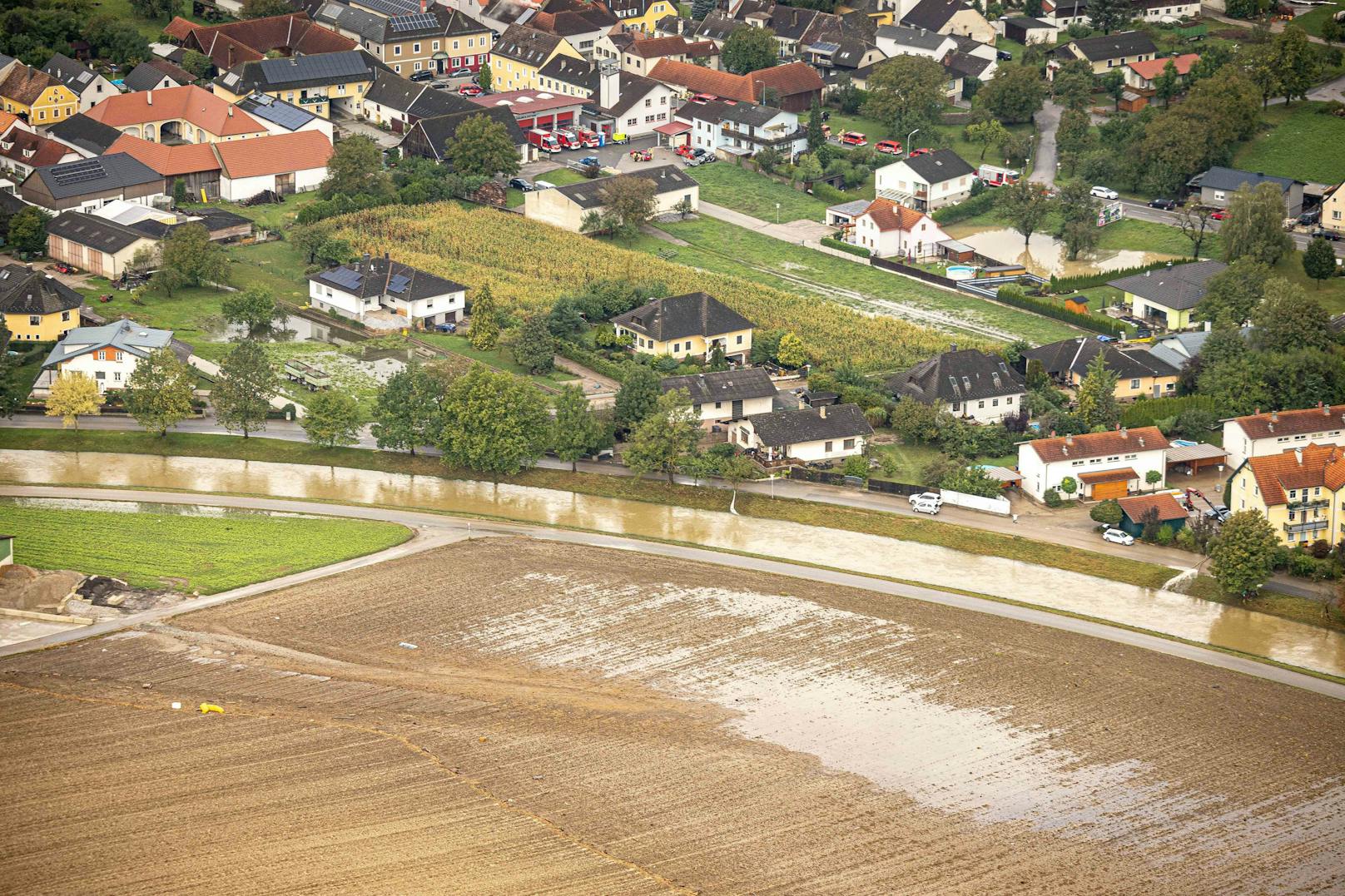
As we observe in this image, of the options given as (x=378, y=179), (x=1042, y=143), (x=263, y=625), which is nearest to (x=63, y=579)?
(x=263, y=625)

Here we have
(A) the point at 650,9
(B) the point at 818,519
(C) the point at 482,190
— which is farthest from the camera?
(A) the point at 650,9

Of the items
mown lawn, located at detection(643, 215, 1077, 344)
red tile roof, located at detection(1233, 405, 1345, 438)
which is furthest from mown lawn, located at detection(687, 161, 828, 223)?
red tile roof, located at detection(1233, 405, 1345, 438)

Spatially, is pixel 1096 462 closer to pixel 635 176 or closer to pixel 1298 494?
pixel 1298 494

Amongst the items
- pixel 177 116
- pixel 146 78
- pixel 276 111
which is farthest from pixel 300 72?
pixel 177 116

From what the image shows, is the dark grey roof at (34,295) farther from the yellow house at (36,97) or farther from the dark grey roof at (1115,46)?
the dark grey roof at (1115,46)

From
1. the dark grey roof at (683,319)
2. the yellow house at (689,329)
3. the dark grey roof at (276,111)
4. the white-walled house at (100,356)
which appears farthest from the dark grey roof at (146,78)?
the yellow house at (689,329)

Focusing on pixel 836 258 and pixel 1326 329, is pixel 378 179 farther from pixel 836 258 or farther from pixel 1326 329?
pixel 1326 329
